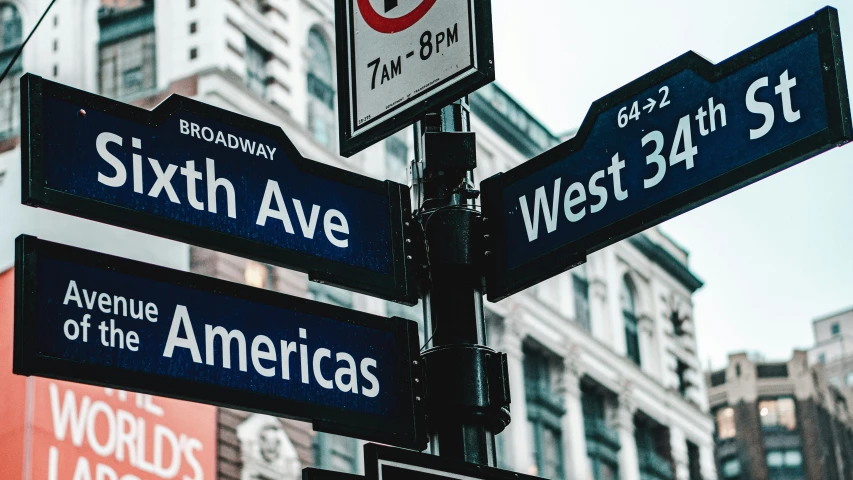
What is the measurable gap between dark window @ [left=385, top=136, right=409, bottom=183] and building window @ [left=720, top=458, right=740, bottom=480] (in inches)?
2352

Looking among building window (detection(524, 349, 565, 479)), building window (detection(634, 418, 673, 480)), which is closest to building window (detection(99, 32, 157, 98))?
building window (detection(524, 349, 565, 479))

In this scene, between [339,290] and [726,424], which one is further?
[726,424]

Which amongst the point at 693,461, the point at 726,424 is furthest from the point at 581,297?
the point at 726,424

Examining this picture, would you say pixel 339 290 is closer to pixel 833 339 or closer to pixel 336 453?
pixel 336 453

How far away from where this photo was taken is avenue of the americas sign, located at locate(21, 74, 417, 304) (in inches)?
173

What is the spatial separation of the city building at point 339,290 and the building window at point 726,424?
1740 inches

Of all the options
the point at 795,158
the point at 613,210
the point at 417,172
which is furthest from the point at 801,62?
the point at 417,172

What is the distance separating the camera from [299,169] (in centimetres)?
496

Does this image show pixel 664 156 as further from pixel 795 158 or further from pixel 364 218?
pixel 364 218

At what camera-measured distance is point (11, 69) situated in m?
28.1

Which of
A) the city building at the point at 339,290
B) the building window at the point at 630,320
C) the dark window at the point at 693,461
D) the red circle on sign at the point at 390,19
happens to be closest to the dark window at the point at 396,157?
the city building at the point at 339,290

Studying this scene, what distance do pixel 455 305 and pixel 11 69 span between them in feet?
81.2

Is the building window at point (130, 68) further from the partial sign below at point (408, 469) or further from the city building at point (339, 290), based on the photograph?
the partial sign below at point (408, 469)

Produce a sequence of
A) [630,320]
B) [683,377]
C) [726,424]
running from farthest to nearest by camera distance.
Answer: [726,424] < [683,377] < [630,320]
